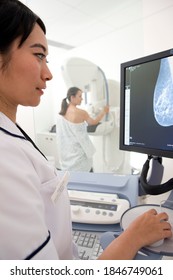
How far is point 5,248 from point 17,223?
0.14 ft

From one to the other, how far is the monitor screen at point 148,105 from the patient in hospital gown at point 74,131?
1.27 metres

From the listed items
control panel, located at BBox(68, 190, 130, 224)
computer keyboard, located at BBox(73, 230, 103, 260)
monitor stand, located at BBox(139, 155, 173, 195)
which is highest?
monitor stand, located at BBox(139, 155, 173, 195)

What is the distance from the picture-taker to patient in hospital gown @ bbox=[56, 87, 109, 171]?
6.98 ft

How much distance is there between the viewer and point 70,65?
2086mm

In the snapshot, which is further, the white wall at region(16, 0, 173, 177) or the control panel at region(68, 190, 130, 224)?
the white wall at region(16, 0, 173, 177)

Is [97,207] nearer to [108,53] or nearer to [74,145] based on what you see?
[74,145]

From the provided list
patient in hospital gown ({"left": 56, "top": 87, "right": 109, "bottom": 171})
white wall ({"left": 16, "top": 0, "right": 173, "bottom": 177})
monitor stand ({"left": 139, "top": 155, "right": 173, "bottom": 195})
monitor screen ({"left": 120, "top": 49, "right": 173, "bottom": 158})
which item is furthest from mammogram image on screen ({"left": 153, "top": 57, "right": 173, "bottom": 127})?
white wall ({"left": 16, "top": 0, "right": 173, "bottom": 177})

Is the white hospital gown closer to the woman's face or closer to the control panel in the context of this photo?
the control panel

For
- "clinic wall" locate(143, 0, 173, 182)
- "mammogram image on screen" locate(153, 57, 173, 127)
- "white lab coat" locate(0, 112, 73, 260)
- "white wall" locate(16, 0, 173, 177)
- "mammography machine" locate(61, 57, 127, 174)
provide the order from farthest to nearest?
"white wall" locate(16, 0, 173, 177) < "mammography machine" locate(61, 57, 127, 174) < "clinic wall" locate(143, 0, 173, 182) < "mammogram image on screen" locate(153, 57, 173, 127) < "white lab coat" locate(0, 112, 73, 260)

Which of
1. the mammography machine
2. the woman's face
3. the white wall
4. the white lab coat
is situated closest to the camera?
the white lab coat

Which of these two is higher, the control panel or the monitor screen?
the monitor screen

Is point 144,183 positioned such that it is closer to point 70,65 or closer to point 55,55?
point 70,65

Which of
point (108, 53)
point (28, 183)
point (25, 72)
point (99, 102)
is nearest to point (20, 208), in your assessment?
point (28, 183)
